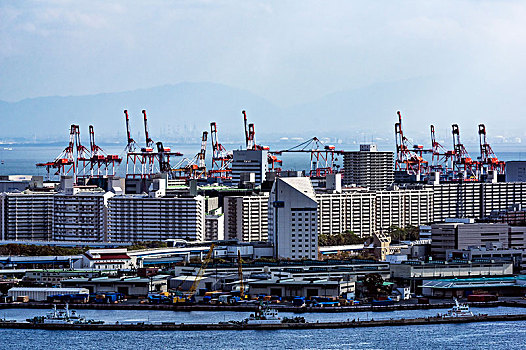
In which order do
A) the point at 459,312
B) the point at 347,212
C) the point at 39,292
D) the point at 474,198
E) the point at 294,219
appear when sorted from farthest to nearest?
the point at 474,198 → the point at 347,212 → the point at 294,219 → the point at 39,292 → the point at 459,312

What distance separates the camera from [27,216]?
69.5 m

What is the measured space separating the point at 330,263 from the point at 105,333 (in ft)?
45.1

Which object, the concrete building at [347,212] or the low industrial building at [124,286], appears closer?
the low industrial building at [124,286]

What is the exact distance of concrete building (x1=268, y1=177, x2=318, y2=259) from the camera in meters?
54.6

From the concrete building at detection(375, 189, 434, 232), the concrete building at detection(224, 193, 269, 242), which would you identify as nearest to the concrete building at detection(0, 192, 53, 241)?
the concrete building at detection(224, 193, 269, 242)

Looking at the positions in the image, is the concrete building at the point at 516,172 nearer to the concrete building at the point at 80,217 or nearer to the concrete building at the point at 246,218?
the concrete building at the point at 246,218

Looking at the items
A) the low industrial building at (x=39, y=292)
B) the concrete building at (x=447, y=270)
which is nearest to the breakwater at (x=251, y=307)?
the low industrial building at (x=39, y=292)

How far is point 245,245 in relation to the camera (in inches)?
2243

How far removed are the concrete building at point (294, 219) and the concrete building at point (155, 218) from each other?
9.69 metres

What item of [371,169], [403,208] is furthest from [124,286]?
[371,169]

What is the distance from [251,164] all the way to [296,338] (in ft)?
137

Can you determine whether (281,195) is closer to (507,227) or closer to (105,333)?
(507,227)

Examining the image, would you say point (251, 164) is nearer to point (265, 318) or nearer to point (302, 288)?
point (302, 288)

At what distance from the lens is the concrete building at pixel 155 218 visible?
2547 inches
